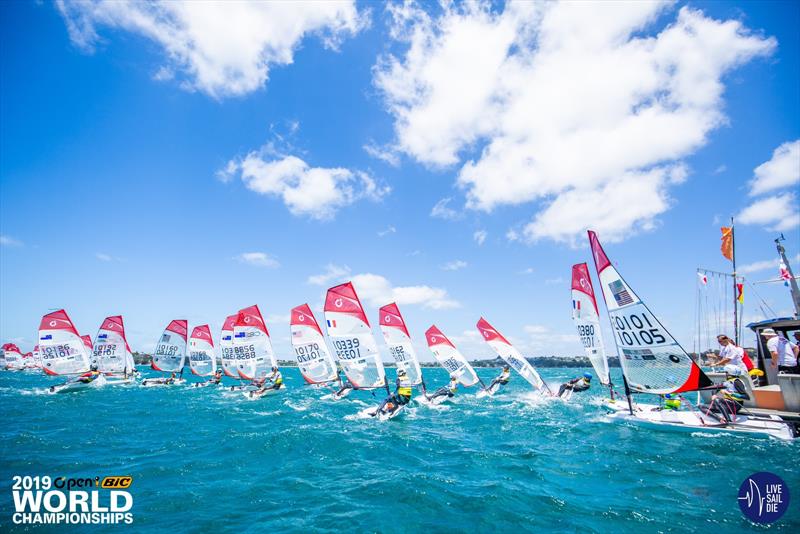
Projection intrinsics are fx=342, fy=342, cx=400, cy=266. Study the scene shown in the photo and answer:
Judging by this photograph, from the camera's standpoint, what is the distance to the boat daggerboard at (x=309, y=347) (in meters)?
27.3

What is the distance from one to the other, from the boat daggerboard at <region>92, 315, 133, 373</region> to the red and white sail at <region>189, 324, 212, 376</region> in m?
6.59

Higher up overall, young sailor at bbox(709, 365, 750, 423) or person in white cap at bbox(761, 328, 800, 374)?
person in white cap at bbox(761, 328, 800, 374)

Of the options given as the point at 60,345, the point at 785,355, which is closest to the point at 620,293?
the point at 785,355

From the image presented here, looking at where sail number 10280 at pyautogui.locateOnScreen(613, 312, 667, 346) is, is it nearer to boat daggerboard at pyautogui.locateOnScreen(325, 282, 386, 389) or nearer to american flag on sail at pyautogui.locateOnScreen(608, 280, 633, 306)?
american flag on sail at pyautogui.locateOnScreen(608, 280, 633, 306)

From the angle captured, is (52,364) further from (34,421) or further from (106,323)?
(34,421)

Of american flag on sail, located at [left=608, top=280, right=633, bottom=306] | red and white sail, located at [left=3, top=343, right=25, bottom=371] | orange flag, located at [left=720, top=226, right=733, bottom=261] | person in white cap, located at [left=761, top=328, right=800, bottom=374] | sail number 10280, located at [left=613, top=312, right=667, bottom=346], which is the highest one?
orange flag, located at [left=720, top=226, right=733, bottom=261]

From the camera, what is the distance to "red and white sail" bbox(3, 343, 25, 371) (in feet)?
282

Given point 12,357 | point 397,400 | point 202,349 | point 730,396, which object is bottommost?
point 12,357

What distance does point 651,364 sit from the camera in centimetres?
1461

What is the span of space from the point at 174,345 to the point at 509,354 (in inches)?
1560

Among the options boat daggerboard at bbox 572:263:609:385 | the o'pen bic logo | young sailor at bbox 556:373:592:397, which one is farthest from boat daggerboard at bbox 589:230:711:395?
young sailor at bbox 556:373:592:397

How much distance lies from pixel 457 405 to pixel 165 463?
700 inches

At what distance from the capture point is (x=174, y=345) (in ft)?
139

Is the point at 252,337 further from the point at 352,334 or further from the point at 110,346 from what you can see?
the point at 110,346
